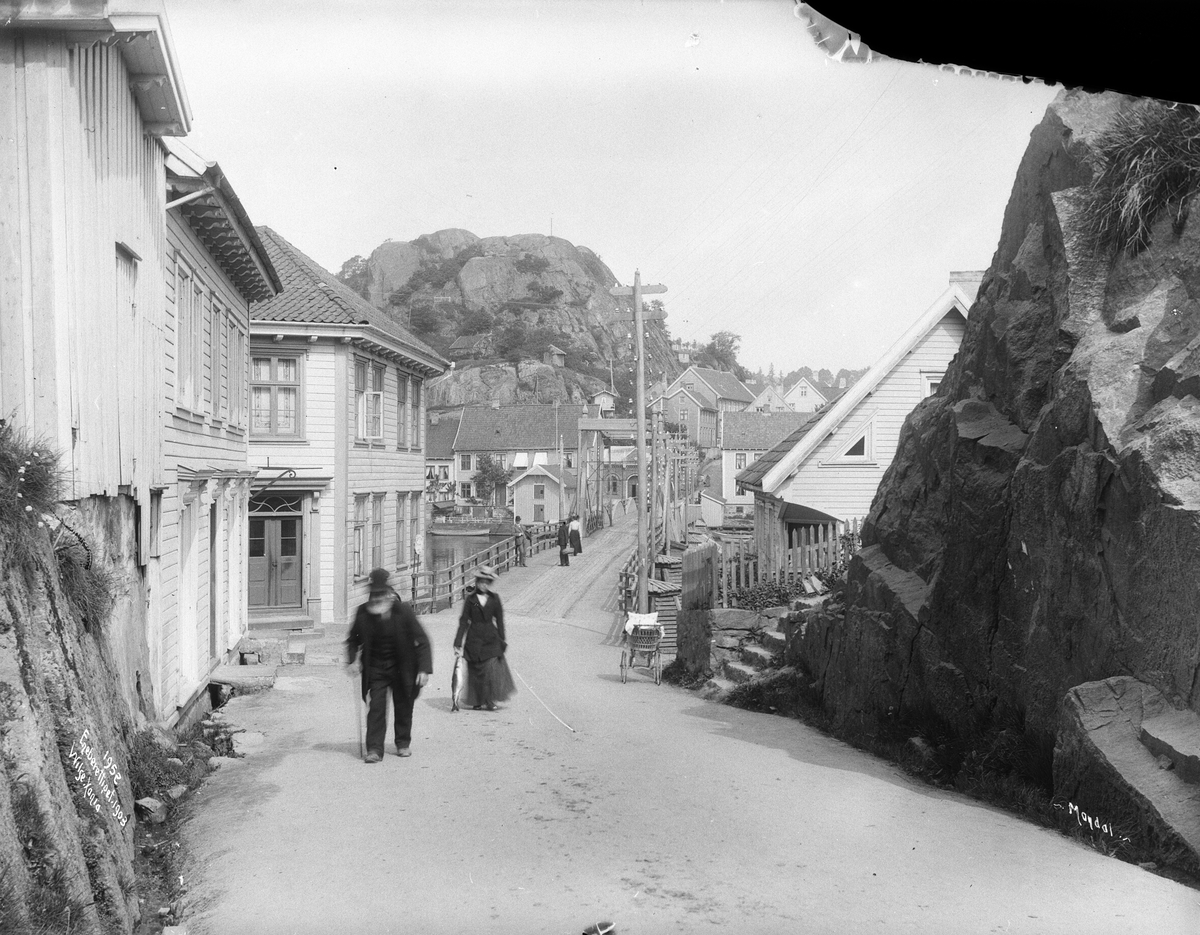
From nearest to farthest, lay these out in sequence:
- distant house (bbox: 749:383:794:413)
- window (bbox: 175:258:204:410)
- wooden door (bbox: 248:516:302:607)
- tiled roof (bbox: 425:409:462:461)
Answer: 1. tiled roof (bbox: 425:409:462:461)
2. wooden door (bbox: 248:516:302:607)
3. window (bbox: 175:258:204:410)
4. distant house (bbox: 749:383:794:413)

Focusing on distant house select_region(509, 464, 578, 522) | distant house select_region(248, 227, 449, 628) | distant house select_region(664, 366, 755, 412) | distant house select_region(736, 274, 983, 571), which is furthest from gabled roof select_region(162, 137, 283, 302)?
distant house select_region(736, 274, 983, 571)

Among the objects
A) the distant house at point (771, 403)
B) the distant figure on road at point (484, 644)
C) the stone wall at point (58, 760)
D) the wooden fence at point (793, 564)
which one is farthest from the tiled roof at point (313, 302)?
the wooden fence at point (793, 564)

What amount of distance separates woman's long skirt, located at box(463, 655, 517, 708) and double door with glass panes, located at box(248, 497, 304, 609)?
1626 millimetres

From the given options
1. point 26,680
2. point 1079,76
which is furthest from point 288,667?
point 1079,76

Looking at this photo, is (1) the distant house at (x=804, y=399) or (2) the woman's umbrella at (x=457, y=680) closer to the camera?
(2) the woman's umbrella at (x=457, y=680)

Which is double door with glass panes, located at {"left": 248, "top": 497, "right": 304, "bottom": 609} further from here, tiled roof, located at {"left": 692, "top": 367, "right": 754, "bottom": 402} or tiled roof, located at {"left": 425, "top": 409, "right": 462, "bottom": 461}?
tiled roof, located at {"left": 692, "top": 367, "right": 754, "bottom": 402}

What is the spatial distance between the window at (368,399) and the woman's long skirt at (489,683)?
5.71 ft

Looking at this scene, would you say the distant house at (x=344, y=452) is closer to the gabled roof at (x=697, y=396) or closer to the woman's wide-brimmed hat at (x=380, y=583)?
the woman's wide-brimmed hat at (x=380, y=583)

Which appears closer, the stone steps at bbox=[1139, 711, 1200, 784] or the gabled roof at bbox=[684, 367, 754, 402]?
the stone steps at bbox=[1139, 711, 1200, 784]

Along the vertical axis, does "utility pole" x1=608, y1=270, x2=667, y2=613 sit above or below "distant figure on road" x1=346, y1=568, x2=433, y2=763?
above

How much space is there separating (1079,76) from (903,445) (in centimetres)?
610

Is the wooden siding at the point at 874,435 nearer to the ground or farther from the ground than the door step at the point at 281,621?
farther from the ground

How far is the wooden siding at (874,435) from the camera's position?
384 inches

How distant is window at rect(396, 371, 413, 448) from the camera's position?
23.2 feet
